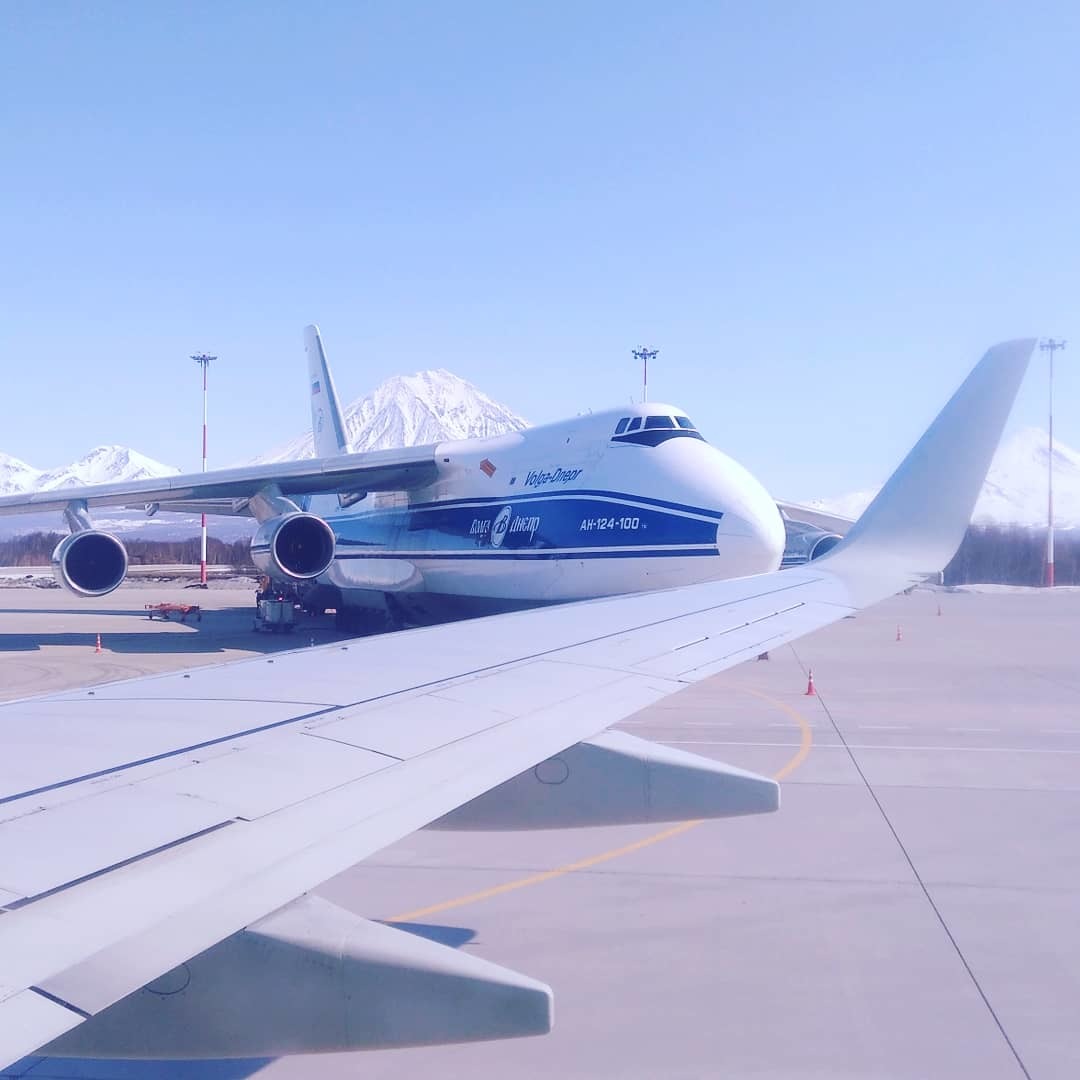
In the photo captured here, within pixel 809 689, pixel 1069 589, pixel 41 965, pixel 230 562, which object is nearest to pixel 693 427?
pixel 809 689

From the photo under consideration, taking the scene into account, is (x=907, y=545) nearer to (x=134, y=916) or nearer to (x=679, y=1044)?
(x=679, y=1044)

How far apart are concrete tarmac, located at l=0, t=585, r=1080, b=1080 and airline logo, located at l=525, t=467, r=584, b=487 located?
4489mm

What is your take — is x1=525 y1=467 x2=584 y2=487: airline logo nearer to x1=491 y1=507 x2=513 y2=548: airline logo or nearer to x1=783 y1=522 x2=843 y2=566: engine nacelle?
x1=491 y1=507 x2=513 y2=548: airline logo

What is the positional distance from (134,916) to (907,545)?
5.03m

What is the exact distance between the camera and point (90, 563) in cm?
1606

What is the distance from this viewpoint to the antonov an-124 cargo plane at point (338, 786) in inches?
63.1

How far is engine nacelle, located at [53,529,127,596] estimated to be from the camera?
1575 cm

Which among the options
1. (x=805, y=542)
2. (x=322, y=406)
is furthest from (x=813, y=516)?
A: (x=322, y=406)

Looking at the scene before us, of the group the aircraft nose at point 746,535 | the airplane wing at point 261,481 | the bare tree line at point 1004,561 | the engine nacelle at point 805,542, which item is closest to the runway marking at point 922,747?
the aircraft nose at point 746,535

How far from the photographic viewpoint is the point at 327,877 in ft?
6.07

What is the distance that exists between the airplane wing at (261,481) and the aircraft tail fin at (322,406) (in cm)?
865

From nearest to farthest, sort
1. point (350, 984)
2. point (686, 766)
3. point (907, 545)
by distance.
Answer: point (350, 984)
point (686, 766)
point (907, 545)

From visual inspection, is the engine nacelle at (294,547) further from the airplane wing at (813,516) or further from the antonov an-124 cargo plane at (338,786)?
the airplane wing at (813,516)

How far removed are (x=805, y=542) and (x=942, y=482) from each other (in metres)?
20.9
